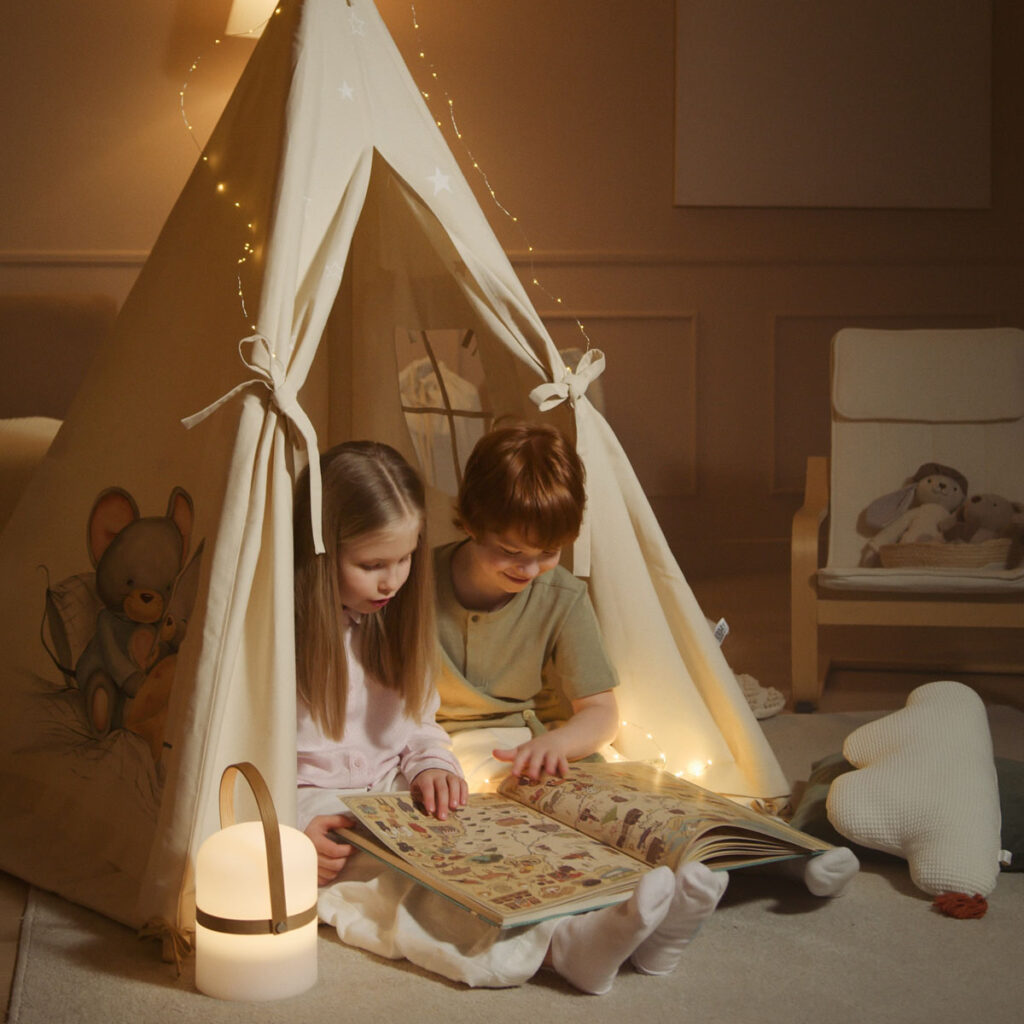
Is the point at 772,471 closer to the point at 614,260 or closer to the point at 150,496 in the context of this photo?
the point at 614,260

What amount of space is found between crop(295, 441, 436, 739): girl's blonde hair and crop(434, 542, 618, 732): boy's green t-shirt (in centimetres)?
14

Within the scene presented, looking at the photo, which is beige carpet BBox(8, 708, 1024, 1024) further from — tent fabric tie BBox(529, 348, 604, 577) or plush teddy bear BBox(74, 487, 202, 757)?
tent fabric tie BBox(529, 348, 604, 577)

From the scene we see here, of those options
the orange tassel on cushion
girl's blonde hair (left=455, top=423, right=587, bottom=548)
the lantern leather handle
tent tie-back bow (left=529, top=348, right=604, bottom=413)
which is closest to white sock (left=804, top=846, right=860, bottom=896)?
the orange tassel on cushion

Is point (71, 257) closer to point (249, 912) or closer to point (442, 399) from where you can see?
point (442, 399)

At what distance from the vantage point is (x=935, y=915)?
62.8 inches

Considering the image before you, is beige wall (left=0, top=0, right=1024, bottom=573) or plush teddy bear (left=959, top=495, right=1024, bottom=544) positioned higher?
beige wall (left=0, top=0, right=1024, bottom=573)

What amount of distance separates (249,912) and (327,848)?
243 millimetres

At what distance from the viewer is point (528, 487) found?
1741mm

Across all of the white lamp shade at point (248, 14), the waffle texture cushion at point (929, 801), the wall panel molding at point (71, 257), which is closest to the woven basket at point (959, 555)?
the waffle texture cushion at point (929, 801)

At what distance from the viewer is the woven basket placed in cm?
280

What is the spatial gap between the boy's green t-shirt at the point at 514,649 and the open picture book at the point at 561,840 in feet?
0.68

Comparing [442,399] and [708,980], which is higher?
[442,399]

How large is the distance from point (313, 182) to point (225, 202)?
190 mm

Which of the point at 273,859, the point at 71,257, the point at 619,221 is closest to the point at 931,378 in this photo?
the point at 619,221
